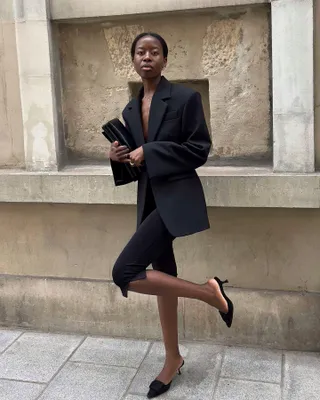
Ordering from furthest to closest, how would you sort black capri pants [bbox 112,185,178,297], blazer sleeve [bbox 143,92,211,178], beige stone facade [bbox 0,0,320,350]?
beige stone facade [bbox 0,0,320,350], black capri pants [bbox 112,185,178,297], blazer sleeve [bbox 143,92,211,178]

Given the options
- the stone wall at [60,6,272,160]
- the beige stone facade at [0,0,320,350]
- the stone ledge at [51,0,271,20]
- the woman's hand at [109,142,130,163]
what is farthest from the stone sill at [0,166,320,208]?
the stone ledge at [51,0,271,20]

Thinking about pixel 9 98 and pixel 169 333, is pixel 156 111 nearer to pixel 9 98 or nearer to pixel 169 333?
pixel 169 333

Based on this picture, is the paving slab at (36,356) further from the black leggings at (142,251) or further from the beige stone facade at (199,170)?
the black leggings at (142,251)

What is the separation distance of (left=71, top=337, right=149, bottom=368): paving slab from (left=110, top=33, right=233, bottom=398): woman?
0.78 meters

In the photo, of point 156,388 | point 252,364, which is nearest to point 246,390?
point 252,364

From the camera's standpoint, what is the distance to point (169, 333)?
10.2 ft

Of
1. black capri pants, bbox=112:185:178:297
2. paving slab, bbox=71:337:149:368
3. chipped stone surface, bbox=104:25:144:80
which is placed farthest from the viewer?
chipped stone surface, bbox=104:25:144:80

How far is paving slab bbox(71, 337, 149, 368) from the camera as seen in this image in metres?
3.46

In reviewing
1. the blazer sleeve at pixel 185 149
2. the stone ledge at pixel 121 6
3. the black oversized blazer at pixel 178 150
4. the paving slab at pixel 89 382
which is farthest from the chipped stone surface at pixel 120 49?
the paving slab at pixel 89 382

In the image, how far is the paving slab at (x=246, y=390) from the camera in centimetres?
300

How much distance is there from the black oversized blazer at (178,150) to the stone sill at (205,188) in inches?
22.5

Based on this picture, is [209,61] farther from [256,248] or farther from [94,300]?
[94,300]

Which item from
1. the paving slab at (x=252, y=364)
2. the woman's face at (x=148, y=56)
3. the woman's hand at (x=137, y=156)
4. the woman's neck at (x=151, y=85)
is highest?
the woman's face at (x=148, y=56)

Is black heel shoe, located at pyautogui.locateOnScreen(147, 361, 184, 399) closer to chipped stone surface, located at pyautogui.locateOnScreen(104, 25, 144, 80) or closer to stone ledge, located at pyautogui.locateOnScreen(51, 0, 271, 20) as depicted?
chipped stone surface, located at pyautogui.locateOnScreen(104, 25, 144, 80)
